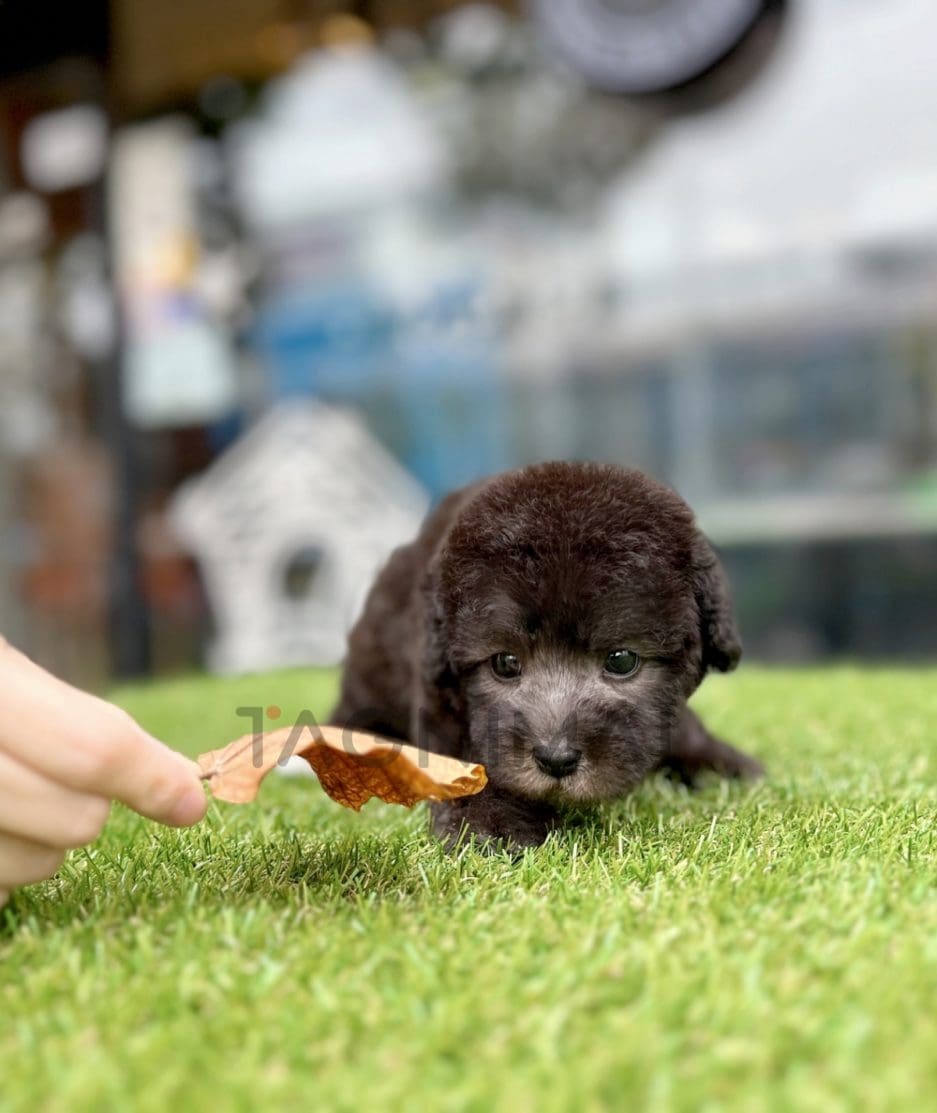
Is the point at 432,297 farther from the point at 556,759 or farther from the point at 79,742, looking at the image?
the point at 79,742

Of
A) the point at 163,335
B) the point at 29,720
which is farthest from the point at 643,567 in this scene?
the point at 163,335

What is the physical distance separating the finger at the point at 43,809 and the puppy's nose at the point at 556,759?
2.66 feet

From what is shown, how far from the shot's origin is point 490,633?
2.31 m

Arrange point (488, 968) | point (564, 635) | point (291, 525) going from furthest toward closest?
point (291, 525), point (564, 635), point (488, 968)

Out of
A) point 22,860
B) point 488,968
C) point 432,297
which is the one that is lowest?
point 488,968

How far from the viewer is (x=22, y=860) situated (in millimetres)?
1747

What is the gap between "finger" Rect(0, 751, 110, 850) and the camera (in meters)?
1.67

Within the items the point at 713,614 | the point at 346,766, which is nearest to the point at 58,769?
the point at 346,766

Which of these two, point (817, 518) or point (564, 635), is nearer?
point (564, 635)

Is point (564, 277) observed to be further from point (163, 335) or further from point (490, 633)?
point (490, 633)

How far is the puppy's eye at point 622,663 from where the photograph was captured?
90.6 inches

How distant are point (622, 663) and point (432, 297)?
19.5 ft

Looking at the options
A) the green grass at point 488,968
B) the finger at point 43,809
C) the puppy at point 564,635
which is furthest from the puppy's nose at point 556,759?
the finger at point 43,809

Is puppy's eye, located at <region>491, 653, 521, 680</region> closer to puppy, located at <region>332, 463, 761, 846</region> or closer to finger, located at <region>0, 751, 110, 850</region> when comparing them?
puppy, located at <region>332, 463, 761, 846</region>
